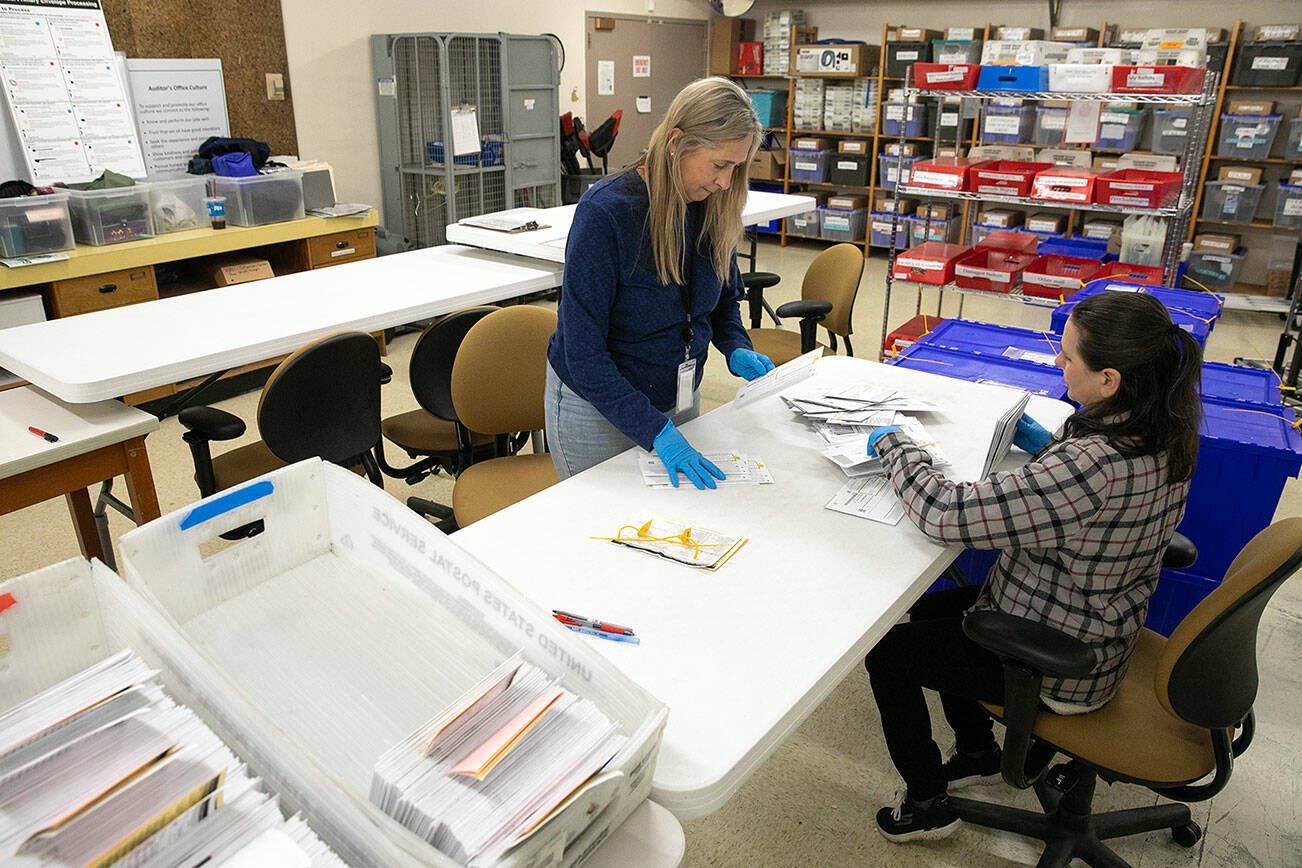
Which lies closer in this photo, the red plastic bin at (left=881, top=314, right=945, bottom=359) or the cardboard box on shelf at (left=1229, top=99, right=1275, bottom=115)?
the red plastic bin at (left=881, top=314, right=945, bottom=359)

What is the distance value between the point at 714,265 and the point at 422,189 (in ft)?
13.2

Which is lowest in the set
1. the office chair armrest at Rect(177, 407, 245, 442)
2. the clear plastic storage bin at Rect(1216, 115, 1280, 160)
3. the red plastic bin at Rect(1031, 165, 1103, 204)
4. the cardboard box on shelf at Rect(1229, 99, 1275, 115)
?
the office chair armrest at Rect(177, 407, 245, 442)

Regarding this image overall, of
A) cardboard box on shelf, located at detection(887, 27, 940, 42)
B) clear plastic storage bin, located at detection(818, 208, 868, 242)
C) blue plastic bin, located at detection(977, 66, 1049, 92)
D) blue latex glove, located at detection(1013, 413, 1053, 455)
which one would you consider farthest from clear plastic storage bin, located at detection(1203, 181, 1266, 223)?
blue latex glove, located at detection(1013, 413, 1053, 455)

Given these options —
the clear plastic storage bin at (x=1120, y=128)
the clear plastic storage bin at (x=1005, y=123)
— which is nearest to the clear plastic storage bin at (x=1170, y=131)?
the clear plastic storage bin at (x=1120, y=128)

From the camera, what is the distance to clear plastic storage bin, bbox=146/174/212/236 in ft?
13.7

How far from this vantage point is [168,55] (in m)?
4.47

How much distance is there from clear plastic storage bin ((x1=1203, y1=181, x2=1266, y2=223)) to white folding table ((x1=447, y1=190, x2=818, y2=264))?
342 cm

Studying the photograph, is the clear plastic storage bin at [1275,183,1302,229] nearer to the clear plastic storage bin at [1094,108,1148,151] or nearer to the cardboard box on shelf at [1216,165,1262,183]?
the cardboard box on shelf at [1216,165,1262,183]

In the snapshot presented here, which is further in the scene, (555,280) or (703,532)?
(555,280)

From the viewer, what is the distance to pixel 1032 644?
1.43 m

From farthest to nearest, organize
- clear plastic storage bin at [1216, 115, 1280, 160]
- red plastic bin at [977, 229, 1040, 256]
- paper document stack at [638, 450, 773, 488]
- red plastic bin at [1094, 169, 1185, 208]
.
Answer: clear plastic storage bin at [1216, 115, 1280, 160]
red plastic bin at [977, 229, 1040, 256]
red plastic bin at [1094, 169, 1185, 208]
paper document stack at [638, 450, 773, 488]

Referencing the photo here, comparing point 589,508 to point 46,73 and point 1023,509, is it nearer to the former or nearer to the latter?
point 1023,509

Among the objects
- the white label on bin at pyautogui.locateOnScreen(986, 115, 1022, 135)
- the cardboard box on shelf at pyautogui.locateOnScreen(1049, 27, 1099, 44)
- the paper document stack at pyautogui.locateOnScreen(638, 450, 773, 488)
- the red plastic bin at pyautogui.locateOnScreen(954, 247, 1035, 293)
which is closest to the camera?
the paper document stack at pyautogui.locateOnScreen(638, 450, 773, 488)

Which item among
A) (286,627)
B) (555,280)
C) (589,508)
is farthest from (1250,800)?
(555,280)
